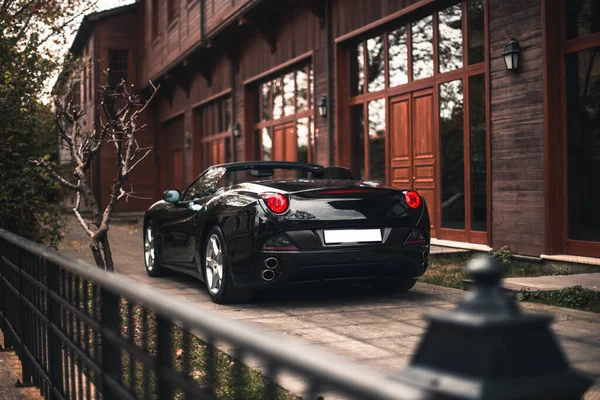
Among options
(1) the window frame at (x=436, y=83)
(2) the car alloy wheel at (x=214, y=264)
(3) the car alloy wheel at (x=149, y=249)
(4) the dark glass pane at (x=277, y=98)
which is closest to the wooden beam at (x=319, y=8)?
(1) the window frame at (x=436, y=83)

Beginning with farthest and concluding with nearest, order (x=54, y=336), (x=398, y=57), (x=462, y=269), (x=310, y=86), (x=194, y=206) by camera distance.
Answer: (x=310, y=86), (x=398, y=57), (x=462, y=269), (x=194, y=206), (x=54, y=336)

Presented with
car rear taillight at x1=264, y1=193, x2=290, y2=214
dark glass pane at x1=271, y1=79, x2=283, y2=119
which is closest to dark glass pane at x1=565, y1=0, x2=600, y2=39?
car rear taillight at x1=264, y1=193, x2=290, y2=214

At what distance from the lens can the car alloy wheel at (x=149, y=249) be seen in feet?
32.4

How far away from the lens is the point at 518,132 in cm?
998

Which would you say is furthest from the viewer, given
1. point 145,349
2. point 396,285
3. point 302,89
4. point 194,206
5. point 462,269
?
point 302,89

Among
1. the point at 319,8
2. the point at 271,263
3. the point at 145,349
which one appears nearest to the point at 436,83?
the point at 319,8

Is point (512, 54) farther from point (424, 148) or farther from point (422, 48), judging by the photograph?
point (424, 148)

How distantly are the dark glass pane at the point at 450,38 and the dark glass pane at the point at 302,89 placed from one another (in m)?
5.07

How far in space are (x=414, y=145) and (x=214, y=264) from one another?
6154 mm

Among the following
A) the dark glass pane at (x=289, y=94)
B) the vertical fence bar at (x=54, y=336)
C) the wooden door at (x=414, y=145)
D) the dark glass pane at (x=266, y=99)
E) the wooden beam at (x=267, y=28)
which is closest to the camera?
the vertical fence bar at (x=54, y=336)

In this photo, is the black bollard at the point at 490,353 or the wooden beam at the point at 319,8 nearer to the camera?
the black bollard at the point at 490,353

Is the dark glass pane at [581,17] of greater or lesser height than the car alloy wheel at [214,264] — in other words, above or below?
above

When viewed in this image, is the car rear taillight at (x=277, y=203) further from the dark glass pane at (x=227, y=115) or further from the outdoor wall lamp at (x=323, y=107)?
the dark glass pane at (x=227, y=115)

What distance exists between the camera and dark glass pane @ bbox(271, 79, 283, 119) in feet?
60.7
